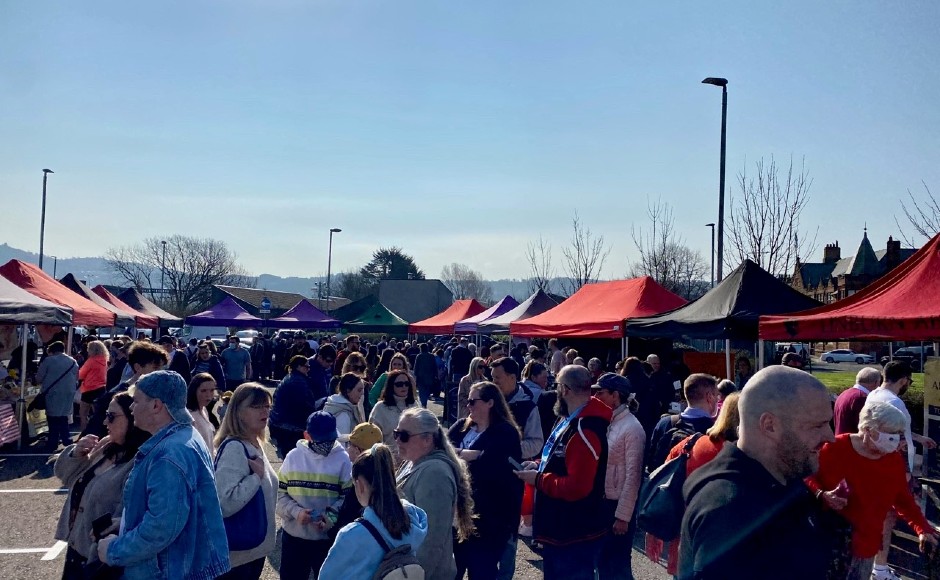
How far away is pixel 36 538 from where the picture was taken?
24.3 feet

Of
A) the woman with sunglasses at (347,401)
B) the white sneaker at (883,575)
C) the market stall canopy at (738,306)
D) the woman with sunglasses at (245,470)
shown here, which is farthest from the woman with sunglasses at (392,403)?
the market stall canopy at (738,306)

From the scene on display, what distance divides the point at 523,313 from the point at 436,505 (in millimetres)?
18942

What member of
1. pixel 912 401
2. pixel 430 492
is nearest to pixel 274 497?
pixel 430 492

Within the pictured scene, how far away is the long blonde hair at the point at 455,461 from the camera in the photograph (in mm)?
3922

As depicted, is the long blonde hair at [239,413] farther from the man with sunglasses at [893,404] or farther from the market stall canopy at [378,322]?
the market stall canopy at [378,322]

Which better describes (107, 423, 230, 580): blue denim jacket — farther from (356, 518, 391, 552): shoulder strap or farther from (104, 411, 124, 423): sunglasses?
(356, 518, 391, 552): shoulder strap

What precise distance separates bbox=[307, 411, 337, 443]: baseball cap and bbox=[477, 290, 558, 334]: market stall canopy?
685 inches

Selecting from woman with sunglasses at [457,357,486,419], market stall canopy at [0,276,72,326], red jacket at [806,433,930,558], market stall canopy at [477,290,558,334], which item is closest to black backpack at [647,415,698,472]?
red jacket at [806,433,930,558]

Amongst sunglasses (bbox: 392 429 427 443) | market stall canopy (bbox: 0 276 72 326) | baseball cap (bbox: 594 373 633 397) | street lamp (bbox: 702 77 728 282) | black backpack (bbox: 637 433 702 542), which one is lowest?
black backpack (bbox: 637 433 702 542)

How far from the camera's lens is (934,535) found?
16.7 ft

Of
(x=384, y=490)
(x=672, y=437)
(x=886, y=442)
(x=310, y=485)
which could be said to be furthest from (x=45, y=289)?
(x=886, y=442)

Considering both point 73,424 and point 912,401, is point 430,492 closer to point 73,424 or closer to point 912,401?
point 912,401

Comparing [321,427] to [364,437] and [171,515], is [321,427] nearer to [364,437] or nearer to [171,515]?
[364,437]

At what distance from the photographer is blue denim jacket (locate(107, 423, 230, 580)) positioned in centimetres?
309
